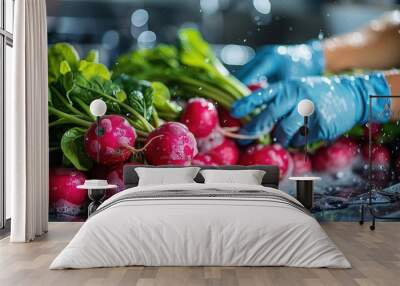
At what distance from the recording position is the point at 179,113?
7422 millimetres

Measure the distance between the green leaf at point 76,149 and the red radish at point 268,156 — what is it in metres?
1.81

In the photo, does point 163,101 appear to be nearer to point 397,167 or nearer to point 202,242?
point 397,167

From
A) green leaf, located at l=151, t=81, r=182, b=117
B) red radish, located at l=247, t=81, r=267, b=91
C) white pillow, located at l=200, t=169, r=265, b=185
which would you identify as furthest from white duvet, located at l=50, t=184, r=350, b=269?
red radish, located at l=247, t=81, r=267, b=91

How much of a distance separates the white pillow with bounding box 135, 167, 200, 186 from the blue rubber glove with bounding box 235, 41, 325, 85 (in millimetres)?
1388

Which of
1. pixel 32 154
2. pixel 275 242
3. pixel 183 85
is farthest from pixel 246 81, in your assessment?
pixel 275 242

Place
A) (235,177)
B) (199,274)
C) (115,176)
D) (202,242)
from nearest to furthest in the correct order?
1. (199,274)
2. (202,242)
3. (235,177)
4. (115,176)

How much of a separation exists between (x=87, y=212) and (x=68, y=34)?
207 centimetres

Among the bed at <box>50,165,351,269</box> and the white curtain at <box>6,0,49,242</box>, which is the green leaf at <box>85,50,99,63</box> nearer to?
the white curtain at <box>6,0,49,242</box>

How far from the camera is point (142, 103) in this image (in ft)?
24.3

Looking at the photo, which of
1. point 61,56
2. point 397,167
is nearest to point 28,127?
point 61,56

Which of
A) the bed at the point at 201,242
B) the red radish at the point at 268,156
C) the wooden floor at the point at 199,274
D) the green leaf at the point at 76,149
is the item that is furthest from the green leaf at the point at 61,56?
the bed at the point at 201,242

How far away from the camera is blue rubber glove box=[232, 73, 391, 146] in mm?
7391

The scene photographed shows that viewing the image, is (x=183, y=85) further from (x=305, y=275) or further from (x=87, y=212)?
(x=305, y=275)

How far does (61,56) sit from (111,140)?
1147mm
